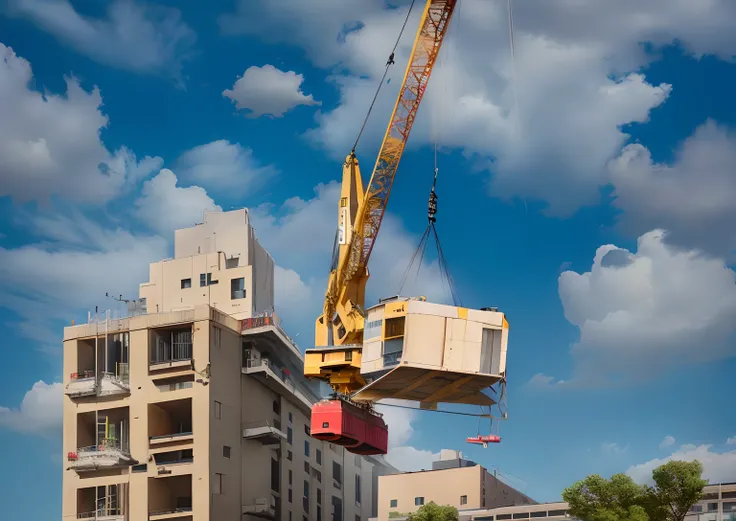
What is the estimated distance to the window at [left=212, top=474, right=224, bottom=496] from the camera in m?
140

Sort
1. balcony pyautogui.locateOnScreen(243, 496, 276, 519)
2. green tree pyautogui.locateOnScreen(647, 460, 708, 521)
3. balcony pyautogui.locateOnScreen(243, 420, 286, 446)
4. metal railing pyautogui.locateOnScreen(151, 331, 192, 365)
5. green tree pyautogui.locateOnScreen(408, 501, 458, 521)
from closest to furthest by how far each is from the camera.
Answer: green tree pyautogui.locateOnScreen(647, 460, 708, 521) < green tree pyautogui.locateOnScreen(408, 501, 458, 521) < metal railing pyautogui.locateOnScreen(151, 331, 192, 365) < balcony pyautogui.locateOnScreen(243, 496, 276, 519) < balcony pyautogui.locateOnScreen(243, 420, 286, 446)

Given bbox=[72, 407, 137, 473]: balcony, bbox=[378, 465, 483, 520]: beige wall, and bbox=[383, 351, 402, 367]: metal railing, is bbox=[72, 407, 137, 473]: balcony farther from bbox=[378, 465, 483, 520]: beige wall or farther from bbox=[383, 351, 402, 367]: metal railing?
bbox=[383, 351, 402, 367]: metal railing

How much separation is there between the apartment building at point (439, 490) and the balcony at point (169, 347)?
34040mm

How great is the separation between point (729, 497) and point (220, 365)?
202 ft

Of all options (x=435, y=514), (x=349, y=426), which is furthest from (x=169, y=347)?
(x=435, y=514)

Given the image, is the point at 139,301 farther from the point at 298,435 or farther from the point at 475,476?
the point at 475,476

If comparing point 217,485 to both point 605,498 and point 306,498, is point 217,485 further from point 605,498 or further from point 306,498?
point 605,498

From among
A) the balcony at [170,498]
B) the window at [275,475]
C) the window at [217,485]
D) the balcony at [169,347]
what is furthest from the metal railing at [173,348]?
the window at [275,475]

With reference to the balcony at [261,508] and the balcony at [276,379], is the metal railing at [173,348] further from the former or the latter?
the balcony at [261,508]

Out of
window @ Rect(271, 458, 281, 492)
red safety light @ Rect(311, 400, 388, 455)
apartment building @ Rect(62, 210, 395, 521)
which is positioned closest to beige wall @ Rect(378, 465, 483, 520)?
apartment building @ Rect(62, 210, 395, 521)

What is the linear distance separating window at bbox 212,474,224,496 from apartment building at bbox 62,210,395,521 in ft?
0.90

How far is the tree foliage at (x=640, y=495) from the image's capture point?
110 meters

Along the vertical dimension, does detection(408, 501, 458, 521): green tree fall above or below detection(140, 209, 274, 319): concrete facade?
below

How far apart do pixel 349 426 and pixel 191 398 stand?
20.2 meters
